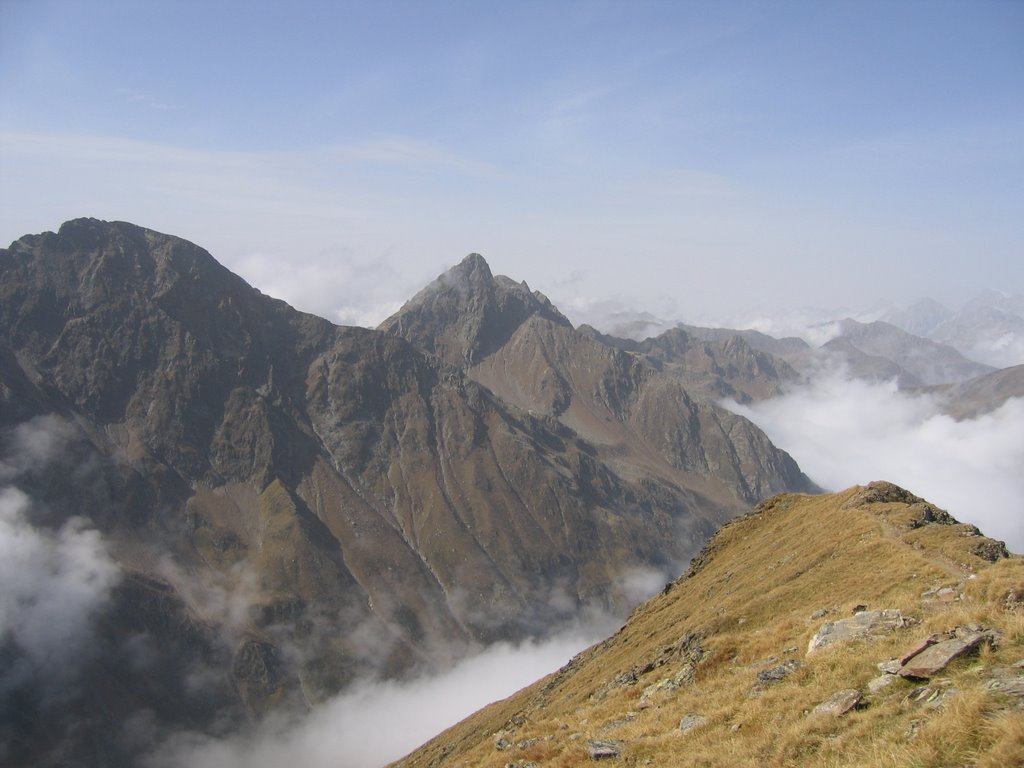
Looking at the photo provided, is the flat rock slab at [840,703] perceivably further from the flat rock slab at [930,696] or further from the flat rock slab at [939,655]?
the flat rock slab at [939,655]

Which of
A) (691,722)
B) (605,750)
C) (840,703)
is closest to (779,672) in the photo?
(691,722)

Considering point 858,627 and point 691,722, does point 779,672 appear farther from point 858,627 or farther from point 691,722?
point 858,627

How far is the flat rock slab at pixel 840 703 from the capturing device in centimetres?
2034

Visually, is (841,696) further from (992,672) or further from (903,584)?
(903,584)

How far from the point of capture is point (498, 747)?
37.0 m

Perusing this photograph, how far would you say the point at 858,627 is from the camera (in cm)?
2989

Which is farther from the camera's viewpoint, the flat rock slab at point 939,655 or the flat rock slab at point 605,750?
the flat rock slab at point 605,750

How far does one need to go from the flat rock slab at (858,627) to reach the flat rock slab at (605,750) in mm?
10216

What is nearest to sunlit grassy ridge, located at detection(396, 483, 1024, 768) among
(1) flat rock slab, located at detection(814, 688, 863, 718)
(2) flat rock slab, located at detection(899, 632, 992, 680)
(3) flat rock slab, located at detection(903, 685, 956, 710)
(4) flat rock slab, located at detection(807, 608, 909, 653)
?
(3) flat rock slab, located at detection(903, 685, 956, 710)

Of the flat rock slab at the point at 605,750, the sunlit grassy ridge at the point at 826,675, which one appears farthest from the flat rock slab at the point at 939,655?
the flat rock slab at the point at 605,750

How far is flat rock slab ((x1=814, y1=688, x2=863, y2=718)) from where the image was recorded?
66.7 feet

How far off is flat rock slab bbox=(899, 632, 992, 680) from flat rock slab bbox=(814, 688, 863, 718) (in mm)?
1736

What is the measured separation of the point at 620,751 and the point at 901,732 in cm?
1082

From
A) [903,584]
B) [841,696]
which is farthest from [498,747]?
[903,584]
